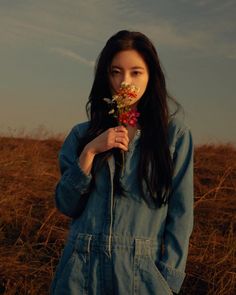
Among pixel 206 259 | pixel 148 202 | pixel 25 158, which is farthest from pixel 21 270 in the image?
pixel 25 158

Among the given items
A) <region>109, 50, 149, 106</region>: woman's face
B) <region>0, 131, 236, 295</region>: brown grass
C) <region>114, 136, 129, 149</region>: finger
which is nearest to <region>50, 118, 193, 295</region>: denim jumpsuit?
<region>114, 136, 129, 149</region>: finger

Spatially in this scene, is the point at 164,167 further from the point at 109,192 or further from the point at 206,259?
the point at 206,259

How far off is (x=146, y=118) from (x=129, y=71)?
19 centimetres

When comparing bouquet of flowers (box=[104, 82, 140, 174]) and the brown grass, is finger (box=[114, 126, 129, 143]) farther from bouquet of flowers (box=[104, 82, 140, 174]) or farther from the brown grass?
the brown grass

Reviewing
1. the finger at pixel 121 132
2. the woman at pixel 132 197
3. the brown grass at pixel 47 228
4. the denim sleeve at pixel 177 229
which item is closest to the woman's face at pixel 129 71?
the woman at pixel 132 197

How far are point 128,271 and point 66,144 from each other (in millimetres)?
597

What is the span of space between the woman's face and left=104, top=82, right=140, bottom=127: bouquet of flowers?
2.0 inches

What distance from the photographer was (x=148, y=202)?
1.88 meters

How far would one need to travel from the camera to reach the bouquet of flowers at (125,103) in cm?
188

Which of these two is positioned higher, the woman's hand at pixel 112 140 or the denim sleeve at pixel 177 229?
the woman's hand at pixel 112 140

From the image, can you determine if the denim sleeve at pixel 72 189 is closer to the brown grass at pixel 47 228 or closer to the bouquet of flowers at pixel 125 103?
the bouquet of flowers at pixel 125 103

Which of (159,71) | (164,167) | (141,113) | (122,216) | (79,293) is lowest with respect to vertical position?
(79,293)

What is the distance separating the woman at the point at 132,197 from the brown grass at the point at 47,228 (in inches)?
87.6

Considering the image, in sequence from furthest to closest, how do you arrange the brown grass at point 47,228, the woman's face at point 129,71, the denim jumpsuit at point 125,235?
the brown grass at point 47,228 < the woman's face at point 129,71 < the denim jumpsuit at point 125,235
